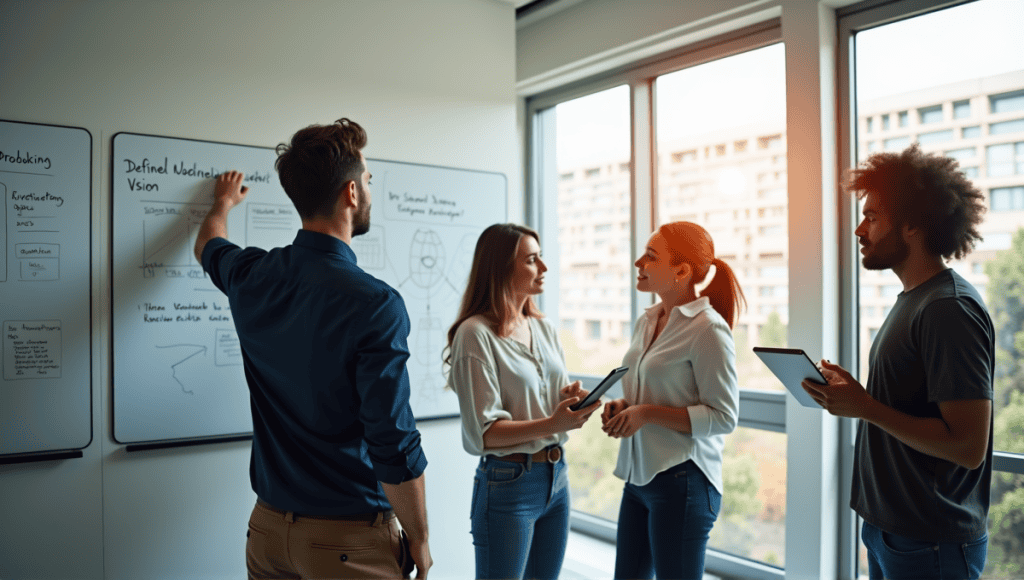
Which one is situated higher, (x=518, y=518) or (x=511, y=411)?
(x=511, y=411)

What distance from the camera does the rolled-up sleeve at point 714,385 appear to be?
196 cm

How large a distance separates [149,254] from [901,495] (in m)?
2.31

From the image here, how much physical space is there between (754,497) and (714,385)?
3.72 feet

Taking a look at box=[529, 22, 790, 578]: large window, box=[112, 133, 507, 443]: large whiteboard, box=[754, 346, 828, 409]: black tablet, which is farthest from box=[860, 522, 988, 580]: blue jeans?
box=[112, 133, 507, 443]: large whiteboard

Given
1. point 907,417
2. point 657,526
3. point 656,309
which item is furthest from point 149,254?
point 907,417

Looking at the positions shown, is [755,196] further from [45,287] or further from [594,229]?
[45,287]

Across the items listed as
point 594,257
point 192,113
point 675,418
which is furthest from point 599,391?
point 594,257

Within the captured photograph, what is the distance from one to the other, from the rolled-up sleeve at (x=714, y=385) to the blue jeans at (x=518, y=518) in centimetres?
46

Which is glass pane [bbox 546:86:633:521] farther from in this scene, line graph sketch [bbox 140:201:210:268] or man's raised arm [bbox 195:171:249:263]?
line graph sketch [bbox 140:201:210:268]

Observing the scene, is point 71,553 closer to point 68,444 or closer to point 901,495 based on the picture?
point 68,444

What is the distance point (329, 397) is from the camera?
1558mm

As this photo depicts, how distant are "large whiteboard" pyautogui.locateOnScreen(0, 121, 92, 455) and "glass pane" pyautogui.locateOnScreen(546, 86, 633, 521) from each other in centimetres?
229

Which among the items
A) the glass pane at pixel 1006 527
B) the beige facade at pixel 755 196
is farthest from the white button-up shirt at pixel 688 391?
the glass pane at pixel 1006 527

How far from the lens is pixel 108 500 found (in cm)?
219
